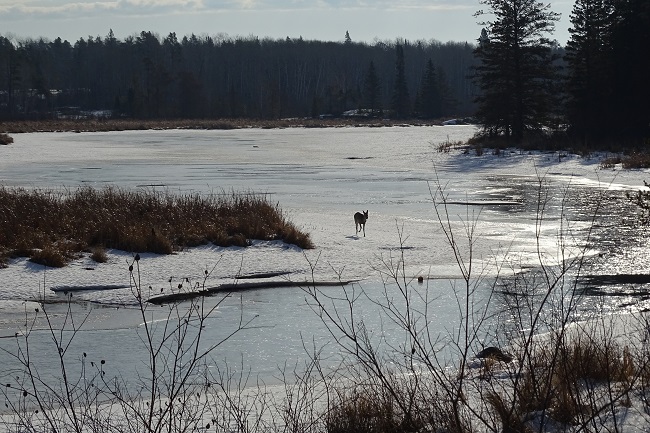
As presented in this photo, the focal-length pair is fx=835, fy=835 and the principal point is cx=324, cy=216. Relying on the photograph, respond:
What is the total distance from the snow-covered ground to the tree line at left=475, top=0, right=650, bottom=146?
4732 mm

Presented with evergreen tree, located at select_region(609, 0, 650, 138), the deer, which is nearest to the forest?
evergreen tree, located at select_region(609, 0, 650, 138)

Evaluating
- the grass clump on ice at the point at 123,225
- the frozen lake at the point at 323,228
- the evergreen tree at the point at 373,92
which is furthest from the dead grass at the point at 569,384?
the evergreen tree at the point at 373,92

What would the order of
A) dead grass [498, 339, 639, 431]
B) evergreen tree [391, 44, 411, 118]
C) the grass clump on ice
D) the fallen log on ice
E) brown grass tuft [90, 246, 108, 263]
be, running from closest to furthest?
1. dead grass [498, 339, 639, 431]
2. the fallen log on ice
3. brown grass tuft [90, 246, 108, 263]
4. the grass clump on ice
5. evergreen tree [391, 44, 411, 118]

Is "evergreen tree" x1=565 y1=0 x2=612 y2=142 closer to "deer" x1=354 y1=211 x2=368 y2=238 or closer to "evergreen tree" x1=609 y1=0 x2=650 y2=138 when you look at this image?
"evergreen tree" x1=609 y1=0 x2=650 y2=138

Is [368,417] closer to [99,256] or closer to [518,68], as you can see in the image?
[99,256]

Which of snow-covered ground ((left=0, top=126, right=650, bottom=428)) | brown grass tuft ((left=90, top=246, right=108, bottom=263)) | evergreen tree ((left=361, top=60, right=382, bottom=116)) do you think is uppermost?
evergreen tree ((left=361, top=60, right=382, bottom=116))

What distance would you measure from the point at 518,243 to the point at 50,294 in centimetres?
864

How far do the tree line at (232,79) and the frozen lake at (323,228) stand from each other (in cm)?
6565

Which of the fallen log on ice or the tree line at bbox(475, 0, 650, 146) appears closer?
the fallen log on ice

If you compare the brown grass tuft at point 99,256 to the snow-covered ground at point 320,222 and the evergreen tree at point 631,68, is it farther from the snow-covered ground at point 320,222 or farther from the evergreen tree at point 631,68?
the evergreen tree at point 631,68

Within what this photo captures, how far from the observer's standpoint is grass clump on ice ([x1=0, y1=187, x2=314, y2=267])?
46.5 feet

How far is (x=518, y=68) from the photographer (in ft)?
150

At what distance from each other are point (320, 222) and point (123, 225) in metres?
4.91

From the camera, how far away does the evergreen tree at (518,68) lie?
150 feet
